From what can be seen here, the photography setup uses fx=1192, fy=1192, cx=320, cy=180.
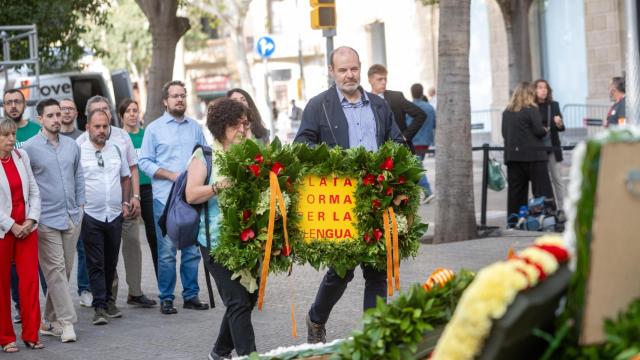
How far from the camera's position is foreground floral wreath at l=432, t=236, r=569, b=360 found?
2400mm

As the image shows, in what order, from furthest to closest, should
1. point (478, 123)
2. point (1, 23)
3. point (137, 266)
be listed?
point (478, 123) < point (1, 23) < point (137, 266)

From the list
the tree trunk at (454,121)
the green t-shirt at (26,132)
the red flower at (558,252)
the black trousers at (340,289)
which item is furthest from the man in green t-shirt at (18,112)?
the red flower at (558,252)

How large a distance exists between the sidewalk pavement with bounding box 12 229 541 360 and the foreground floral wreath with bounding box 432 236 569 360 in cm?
434

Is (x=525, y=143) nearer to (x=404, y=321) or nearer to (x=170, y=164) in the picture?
(x=170, y=164)

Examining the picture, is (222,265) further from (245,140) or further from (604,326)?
(604,326)

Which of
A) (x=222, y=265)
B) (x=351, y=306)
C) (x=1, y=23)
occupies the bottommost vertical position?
(x=351, y=306)

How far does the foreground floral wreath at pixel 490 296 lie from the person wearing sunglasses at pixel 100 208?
23.8 ft

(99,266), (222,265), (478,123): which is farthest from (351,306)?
(478,123)

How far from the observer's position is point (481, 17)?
32344mm

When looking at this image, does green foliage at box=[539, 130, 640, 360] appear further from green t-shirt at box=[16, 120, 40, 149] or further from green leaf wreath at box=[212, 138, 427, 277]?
green t-shirt at box=[16, 120, 40, 149]

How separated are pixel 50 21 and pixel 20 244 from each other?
1742cm

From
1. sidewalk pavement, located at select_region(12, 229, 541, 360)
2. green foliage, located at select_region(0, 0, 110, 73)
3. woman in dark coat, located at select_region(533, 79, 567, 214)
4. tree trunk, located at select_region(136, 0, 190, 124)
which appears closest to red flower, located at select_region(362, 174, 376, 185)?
sidewalk pavement, located at select_region(12, 229, 541, 360)

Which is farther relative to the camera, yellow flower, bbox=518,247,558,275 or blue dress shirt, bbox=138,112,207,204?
blue dress shirt, bbox=138,112,207,204

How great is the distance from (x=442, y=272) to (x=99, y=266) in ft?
21.4
